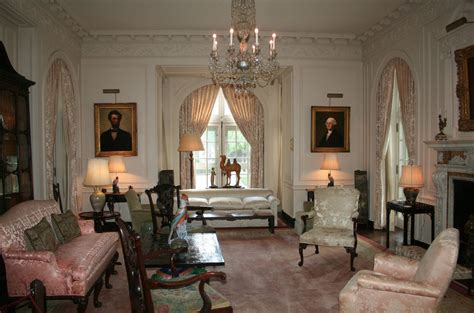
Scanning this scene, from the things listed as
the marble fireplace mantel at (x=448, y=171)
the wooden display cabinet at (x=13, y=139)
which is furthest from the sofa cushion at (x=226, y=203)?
the marble fireplace mantel at (x=448, y=171)

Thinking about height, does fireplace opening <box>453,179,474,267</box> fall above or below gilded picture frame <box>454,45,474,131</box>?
below

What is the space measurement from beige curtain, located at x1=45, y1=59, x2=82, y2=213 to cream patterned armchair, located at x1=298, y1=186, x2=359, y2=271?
13.0 feet

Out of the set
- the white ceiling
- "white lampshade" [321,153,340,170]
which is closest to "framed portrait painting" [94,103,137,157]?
the white ceiling

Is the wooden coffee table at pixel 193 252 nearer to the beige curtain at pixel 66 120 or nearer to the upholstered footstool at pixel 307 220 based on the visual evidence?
the upholstered footstool at pixel 307 220

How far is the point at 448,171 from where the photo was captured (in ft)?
16.6

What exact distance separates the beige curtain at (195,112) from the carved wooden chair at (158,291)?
7012 mm

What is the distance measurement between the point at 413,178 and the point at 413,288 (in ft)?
10.1

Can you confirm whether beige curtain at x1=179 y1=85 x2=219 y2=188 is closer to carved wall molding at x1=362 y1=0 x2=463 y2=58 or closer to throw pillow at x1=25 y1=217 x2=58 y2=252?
carved wall molding at x1=362 y1=0 x2=463 y2=58

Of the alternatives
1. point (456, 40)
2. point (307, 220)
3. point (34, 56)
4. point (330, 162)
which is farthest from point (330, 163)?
point (34, 56)

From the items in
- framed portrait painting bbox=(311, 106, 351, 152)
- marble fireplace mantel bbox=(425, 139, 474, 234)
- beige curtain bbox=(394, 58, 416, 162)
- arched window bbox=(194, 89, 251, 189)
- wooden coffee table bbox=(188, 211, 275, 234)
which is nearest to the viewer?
marble fireplace mantel bbox=(425, 139, 474, 234)

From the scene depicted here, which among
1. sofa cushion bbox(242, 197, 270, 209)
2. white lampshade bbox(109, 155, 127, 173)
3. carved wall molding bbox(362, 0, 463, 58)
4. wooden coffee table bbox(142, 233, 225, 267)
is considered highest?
carved wall molding bbox(362, 0, 463, 58)

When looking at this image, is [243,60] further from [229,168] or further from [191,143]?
[229,168]

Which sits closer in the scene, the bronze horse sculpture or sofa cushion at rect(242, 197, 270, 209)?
sofa cushion at rect(242, 197, 270, 209)

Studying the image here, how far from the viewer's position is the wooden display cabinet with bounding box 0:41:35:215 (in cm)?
442
